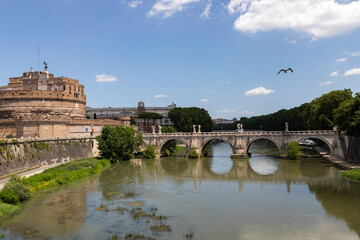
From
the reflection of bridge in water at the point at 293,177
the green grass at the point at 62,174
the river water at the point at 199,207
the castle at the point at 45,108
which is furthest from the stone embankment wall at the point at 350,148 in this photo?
the castle at the point at 45,108

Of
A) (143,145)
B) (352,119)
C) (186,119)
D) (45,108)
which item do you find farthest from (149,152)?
(352,119)

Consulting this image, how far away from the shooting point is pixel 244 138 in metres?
55.2

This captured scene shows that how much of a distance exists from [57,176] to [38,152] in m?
6.85

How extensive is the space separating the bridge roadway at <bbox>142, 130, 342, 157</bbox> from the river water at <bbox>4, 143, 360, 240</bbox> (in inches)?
472

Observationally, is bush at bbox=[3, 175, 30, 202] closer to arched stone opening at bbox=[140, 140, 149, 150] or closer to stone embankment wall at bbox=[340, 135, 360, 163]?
arched stone opening at bbox=[140, 140, 149, 150]

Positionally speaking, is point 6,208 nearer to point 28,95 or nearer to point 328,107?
point 28,95

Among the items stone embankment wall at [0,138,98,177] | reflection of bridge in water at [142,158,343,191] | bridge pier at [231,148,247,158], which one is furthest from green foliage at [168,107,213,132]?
stone embankment wall at [0,138,98,177]

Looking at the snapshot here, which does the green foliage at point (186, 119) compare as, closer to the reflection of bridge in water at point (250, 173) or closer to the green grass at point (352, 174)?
the reflection of bridge in water at point (250, 173)

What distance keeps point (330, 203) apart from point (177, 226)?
536 inches

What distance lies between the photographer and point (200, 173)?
41875 mm

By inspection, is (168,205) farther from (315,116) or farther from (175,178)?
(315,116)

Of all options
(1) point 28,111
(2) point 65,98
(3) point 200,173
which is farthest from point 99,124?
(3) point 200,173

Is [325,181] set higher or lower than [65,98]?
lower

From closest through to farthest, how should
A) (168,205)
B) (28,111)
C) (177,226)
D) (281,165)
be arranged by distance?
(177,226)
(168,205)
(281,165)
(28,111)
